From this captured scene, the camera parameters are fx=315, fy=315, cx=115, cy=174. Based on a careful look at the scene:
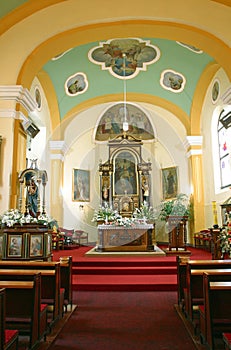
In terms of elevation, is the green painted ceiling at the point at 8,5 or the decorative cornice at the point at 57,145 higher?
the green painted ceiling at the point at 8,5

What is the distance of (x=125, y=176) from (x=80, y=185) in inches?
81.5

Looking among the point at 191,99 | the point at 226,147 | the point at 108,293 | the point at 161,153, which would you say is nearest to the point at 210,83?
the point at 191,99

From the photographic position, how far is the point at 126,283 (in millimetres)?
5773

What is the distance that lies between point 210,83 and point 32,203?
285 inches

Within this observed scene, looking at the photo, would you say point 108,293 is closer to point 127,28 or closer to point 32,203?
point 32,203

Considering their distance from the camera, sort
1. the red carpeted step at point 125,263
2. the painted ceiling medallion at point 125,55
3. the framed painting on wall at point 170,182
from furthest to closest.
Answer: the framed painting on wall at point 170,182
the painted ceiling medallion at point 125,55
the red carpeted step at point 125,263

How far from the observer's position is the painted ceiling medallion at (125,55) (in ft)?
32.4

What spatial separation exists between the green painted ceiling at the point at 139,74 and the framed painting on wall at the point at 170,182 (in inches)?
98.0

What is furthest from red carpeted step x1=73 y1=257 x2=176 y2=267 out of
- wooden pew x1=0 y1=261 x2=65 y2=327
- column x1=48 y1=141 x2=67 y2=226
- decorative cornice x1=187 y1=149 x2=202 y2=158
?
decorative cornice x1=187 y1=149 x2=202 y2=158

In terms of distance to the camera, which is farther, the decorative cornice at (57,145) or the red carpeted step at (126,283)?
the decorative cornice at (57,145)

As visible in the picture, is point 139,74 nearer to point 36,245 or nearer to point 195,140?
point 195,140

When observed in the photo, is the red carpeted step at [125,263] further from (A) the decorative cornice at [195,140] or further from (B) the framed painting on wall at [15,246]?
(A) the decorative cornice at [195,140]

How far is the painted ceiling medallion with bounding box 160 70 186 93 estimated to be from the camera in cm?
1100

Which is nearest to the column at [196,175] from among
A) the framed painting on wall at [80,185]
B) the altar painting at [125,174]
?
the altar painting at [125,174]
